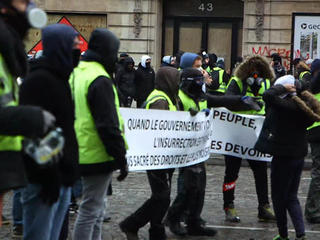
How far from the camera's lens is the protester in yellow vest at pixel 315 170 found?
8.64 m

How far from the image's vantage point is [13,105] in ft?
12.2

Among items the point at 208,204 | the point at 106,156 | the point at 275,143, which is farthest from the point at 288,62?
the point at 106,156

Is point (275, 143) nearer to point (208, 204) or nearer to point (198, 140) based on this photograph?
point (198, 140)

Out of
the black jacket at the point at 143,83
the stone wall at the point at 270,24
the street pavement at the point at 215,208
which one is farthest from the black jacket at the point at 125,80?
the street pavement at the point at 215,208

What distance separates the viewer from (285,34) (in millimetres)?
24969

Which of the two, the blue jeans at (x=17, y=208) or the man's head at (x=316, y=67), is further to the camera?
the man's head at (x=316, y=67)

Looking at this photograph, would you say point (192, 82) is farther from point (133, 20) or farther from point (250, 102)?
point (133, 20)

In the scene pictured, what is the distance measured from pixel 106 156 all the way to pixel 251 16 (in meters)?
20.1

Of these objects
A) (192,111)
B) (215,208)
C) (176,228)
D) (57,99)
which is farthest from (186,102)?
(57,99)

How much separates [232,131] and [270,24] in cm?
1652

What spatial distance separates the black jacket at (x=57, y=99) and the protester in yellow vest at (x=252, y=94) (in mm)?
4293

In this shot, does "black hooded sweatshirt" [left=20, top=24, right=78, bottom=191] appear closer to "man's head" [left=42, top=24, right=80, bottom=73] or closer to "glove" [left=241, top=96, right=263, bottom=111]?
"man's head" [left=42, top=24, right=80, bottom=73]

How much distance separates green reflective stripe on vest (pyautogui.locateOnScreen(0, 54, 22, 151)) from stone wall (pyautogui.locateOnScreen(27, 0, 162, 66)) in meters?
21.9

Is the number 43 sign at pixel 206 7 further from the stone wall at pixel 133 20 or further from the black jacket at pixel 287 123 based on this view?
the black jacket at pixel 287 123
